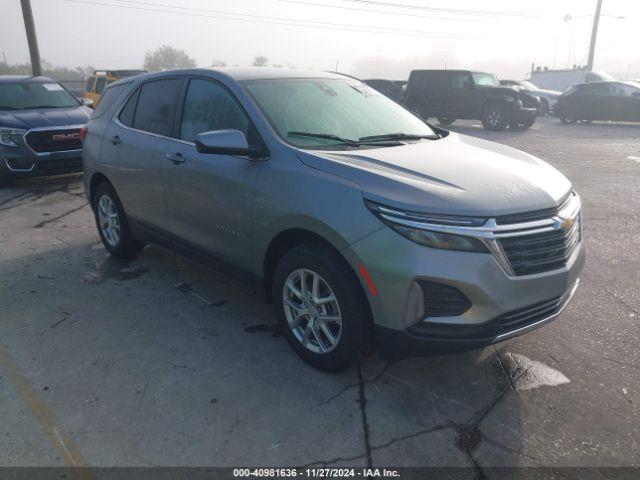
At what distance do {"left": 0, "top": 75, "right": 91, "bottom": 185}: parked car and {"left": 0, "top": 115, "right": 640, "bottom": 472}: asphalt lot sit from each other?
407 cm

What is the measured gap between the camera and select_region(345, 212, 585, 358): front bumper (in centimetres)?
262

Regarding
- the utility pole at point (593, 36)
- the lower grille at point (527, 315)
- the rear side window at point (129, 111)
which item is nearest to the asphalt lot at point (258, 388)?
the lower grille at point (527, 315)

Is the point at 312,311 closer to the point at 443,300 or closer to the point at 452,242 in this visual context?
the point at 443,300

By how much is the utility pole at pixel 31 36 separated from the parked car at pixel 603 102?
1974cm

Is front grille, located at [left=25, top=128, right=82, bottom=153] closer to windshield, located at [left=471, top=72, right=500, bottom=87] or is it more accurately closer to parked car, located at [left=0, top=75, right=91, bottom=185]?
parked car, located at [left=0, top=75, right=91, bottom=185]

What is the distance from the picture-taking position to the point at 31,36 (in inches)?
752

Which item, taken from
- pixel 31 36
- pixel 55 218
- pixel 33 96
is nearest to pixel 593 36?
pixel 31 36

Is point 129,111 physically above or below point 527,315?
above

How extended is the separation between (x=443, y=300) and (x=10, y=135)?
8.08 m

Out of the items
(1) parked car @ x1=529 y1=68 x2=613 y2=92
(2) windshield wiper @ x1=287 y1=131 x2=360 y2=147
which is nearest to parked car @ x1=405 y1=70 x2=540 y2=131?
(2) windshield wiper @ x1=287 y1=131 x2=360 y2=147

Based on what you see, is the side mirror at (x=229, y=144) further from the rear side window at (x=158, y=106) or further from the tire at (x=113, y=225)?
the tire at (x=113, y=225)

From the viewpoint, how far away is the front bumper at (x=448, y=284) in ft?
8.60

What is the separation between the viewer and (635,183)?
888 centimetres

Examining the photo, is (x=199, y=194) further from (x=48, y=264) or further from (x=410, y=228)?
(x=48, y=264)
